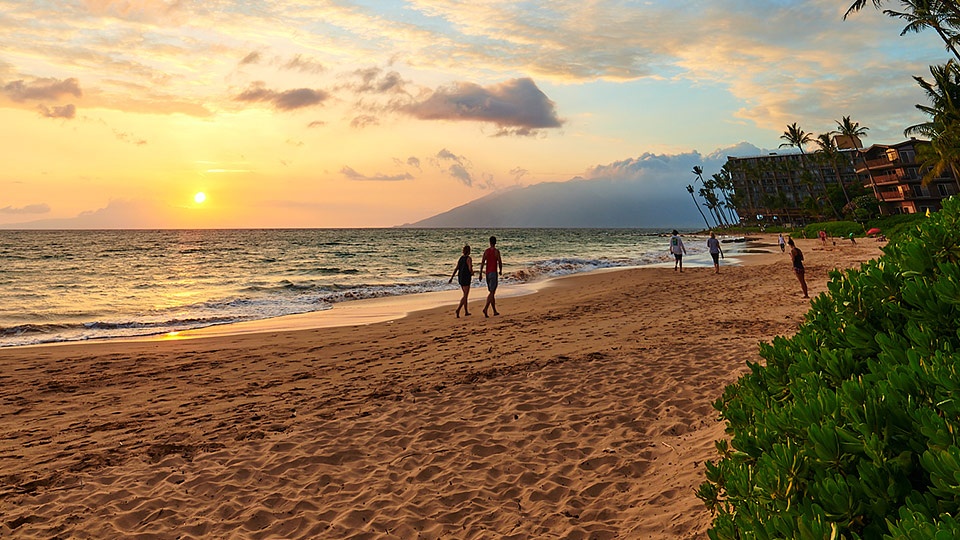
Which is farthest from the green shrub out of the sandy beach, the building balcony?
the building balcony

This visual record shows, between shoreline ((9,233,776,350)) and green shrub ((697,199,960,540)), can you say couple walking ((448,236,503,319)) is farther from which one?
green shrub ((697,199,960,540))

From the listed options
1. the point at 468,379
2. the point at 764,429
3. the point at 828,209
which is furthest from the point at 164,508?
the point at 828,209

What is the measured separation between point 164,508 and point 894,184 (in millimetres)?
92586

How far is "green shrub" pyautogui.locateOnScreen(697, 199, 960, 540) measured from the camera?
157cm

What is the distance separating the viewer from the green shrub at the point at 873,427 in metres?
1.57

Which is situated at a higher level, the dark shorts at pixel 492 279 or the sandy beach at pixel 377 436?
the dark shorts at pixel 492 279

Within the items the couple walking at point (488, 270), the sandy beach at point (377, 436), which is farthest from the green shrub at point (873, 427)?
the couple walking at point (488, 270)

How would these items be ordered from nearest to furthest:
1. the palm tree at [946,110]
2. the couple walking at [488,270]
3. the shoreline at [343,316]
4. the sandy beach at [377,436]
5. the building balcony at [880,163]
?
the sandy beach at [377,436] < the shoreline at [343,316] < the couple walking at [488,270] < the palm tree at [946,110] < the building balcony at [880,163]

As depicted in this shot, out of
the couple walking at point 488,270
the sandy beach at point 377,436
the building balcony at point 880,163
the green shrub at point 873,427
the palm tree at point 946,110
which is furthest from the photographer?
the building balcony at point 880,163

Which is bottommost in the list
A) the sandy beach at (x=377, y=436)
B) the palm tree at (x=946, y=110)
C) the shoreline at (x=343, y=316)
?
the sandy beach at (x=377, y=436)

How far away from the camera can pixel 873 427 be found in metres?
1.72

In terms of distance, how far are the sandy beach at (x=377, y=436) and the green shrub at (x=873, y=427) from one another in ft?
6.76

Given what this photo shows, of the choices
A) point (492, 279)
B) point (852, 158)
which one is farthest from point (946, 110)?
point (852, 158)

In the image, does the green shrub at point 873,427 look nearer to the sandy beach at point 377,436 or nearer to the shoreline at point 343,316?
the sandy beach at point 377,436
